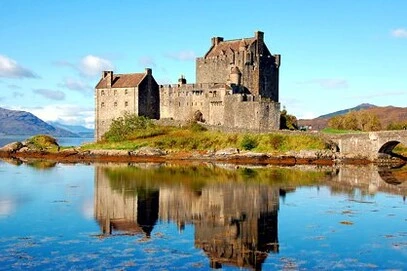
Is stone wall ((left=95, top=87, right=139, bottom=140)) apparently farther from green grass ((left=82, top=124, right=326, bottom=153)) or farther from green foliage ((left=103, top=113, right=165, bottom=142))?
green grass ((left=82, top=124, right=326, bottom=153))

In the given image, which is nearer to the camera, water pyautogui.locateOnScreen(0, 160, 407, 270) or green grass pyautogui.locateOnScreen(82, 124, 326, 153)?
water pyautogui.locateOnScreen(0, 160, 407, 270)

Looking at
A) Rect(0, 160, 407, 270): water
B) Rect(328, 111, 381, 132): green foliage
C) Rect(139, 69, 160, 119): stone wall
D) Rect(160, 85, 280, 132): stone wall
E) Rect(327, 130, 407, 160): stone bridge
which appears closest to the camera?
Rect(0, 160, 407, 270): water

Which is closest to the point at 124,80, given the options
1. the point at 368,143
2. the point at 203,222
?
the point at 368,143

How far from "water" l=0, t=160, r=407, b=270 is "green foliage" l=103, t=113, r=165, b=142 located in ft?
65.2

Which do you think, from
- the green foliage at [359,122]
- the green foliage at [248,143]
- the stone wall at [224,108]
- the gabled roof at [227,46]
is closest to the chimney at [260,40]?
the gabled roof at [227,46]

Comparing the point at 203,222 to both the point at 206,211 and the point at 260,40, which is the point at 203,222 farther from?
the point at 260,40

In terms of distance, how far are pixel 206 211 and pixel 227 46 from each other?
4060 cm

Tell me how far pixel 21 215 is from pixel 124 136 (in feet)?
118

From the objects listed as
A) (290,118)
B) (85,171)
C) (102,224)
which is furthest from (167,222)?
(290,118)

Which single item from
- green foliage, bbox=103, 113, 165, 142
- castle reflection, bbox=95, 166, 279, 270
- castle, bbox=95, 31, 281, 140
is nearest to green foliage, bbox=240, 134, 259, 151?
castle, bbox=95, 31, 281, 140

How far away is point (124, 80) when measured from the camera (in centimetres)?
6347

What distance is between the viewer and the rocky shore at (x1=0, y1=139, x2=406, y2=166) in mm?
50625

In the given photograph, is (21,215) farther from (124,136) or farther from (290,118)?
(290,118)

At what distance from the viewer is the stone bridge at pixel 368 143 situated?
4949 cm
